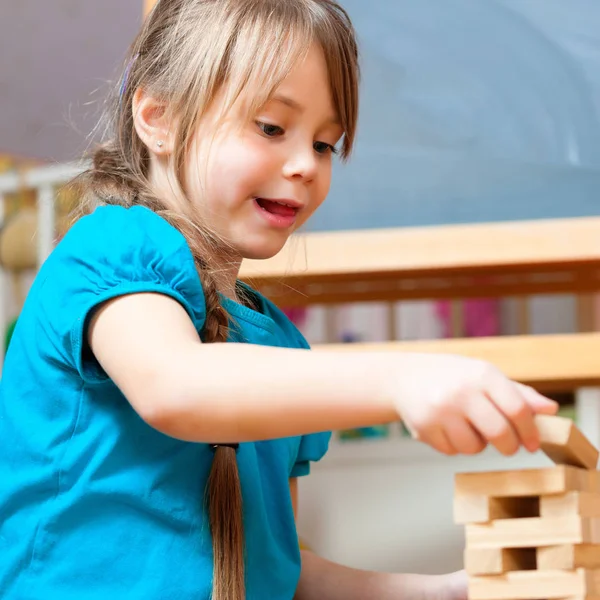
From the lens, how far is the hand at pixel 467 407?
0.44 m

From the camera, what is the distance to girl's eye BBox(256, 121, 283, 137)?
0.71 meters

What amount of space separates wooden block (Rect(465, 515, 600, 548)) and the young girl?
6 cm

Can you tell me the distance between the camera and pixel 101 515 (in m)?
0.63

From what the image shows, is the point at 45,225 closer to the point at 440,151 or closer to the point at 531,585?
the point at 440,151

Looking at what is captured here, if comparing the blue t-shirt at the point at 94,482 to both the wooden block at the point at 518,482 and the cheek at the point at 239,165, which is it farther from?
the wooden block at the point at 518,482

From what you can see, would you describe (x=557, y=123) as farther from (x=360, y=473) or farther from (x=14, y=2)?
(x=14, y=2)

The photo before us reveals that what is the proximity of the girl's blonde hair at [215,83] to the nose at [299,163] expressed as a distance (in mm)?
49

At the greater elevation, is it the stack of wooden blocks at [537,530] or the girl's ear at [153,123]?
the girl's ear at [153,123]

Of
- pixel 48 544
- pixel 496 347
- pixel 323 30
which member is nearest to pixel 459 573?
pixel 496 347

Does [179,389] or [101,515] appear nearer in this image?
[179,389]

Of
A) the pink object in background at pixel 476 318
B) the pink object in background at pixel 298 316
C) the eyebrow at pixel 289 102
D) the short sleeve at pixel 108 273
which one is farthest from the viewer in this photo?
the pink object in background at pixel 476 318

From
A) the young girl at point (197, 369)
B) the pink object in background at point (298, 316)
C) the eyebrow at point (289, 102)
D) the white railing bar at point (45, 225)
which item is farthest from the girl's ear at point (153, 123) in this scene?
the pink object in background at point (298, 316)

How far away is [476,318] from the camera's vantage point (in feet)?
10.5

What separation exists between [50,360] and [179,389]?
182mm
